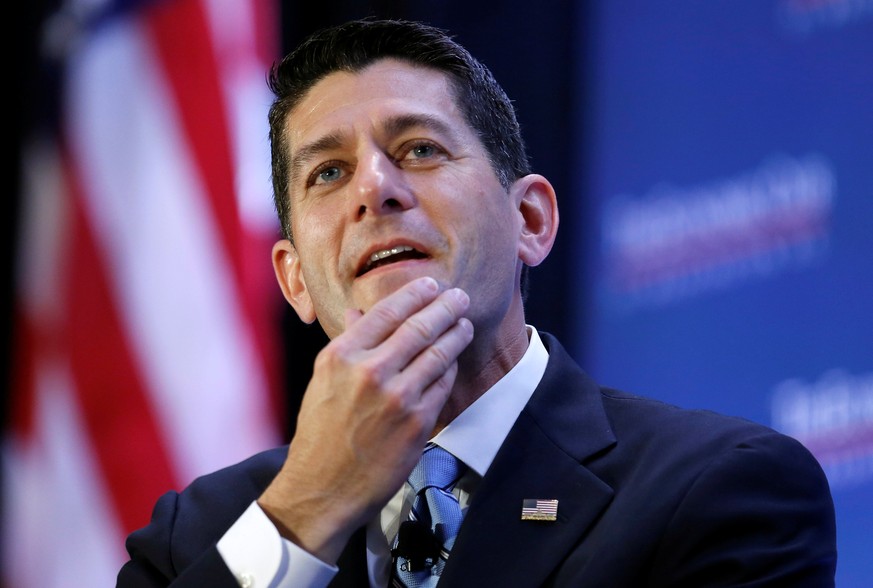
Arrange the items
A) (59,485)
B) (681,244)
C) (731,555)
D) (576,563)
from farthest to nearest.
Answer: (59,485) < (681,244) < (576,563) < (731,555)

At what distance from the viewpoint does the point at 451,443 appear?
2004 millimetres

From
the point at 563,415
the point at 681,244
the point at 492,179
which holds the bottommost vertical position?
the point at 563,415

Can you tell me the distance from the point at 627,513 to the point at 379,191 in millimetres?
655

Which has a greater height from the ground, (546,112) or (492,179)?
(546,112)

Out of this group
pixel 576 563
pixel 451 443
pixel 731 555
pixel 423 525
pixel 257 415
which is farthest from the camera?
pixel 257 415

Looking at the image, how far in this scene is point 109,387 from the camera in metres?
3.95

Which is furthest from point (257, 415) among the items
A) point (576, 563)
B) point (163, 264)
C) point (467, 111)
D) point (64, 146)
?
point (576, 563)

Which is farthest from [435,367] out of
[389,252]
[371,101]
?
[371,101]

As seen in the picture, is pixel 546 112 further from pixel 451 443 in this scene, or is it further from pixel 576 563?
pixel 576 563

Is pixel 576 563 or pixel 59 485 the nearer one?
pixel 576 563

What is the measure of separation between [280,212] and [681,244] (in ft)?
3.72

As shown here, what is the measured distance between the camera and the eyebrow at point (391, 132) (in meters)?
2.07

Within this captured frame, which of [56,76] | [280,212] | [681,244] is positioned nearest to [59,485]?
[56,76]

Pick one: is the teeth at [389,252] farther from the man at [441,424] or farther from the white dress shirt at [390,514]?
the white dress shirt at [390,514]
